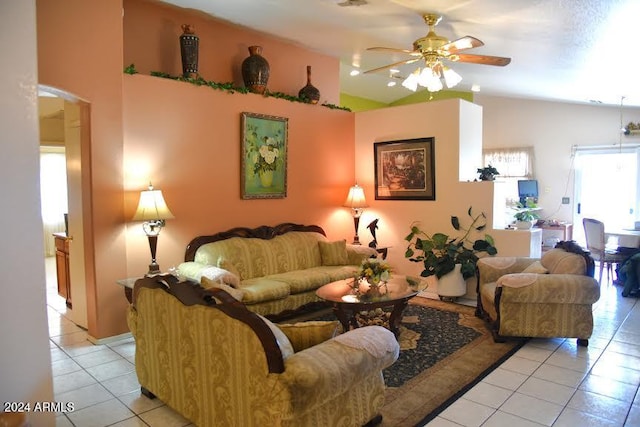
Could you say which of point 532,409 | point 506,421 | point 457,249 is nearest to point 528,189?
point 457,249

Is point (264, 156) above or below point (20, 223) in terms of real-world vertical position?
above

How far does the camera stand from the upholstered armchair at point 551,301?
3807mm

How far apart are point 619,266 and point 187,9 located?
22.4ft

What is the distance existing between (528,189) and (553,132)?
1.25 metres

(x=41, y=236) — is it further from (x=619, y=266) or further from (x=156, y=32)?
(x=619, y=266)

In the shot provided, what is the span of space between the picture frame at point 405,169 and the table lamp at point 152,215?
324 centimetres

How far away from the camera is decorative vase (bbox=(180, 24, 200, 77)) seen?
4.64 m

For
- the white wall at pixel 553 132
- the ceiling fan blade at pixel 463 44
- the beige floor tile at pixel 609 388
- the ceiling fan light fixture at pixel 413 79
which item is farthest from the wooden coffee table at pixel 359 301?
the white wall at pixel 553 132

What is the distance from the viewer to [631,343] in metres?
4.01

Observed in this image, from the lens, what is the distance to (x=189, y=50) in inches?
184

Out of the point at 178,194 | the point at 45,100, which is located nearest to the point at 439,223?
the point at 178,194

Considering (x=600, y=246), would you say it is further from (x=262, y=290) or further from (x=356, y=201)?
(x=262, y=290)

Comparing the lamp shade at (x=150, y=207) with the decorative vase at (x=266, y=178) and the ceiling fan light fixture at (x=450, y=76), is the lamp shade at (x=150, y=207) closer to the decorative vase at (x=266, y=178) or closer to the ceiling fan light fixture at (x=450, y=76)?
the decorative vase at (x=266, y=178)

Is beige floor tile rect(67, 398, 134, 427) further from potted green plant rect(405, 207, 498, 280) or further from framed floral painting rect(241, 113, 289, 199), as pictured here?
potted green plant rect(405, 207, 498, 280)
